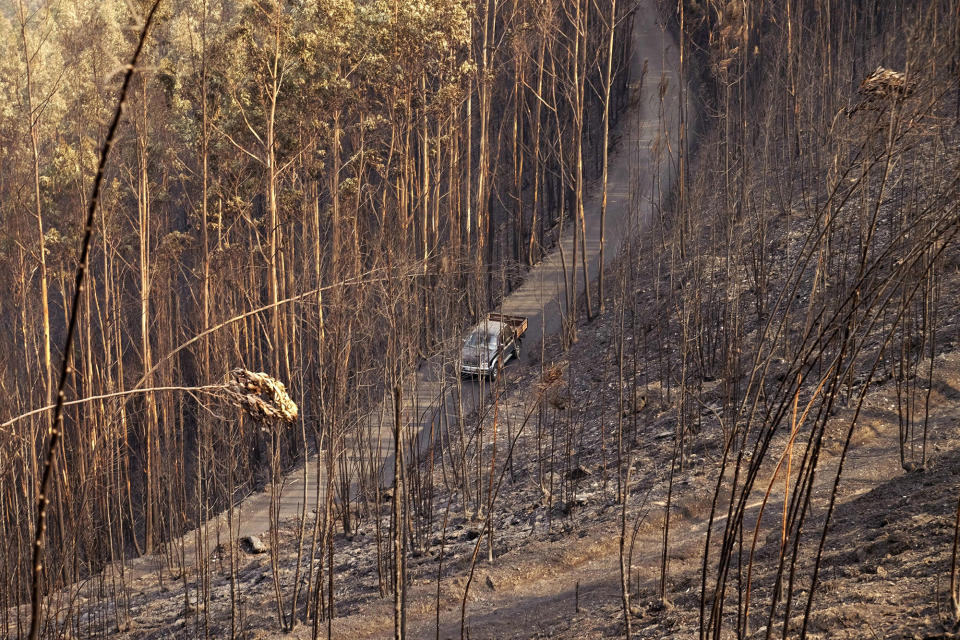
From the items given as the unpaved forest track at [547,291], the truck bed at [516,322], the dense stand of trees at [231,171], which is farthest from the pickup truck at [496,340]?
the dense stand of trees at [231,171]

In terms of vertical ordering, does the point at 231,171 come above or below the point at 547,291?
above

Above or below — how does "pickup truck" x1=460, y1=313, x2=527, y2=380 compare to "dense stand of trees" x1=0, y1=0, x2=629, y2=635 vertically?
below

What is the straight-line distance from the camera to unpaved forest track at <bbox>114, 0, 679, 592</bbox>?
486 inches

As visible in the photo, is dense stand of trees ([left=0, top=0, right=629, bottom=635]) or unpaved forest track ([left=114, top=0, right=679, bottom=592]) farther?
dense stand of trees ([left=0, top=0, right=629, bottom=635])

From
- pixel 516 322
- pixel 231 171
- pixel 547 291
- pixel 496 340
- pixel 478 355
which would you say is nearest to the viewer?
pixel 478 355

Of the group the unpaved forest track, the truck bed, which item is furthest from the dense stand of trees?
the truck bed

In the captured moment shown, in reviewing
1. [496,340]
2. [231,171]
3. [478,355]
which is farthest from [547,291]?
[478,355]

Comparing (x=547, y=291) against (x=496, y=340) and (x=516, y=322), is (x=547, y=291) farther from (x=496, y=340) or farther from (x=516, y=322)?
(x=496, y=340)

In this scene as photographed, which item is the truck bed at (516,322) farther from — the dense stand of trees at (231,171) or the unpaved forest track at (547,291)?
the dense stand of trees at (231,171)

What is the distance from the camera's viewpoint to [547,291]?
21578 mm

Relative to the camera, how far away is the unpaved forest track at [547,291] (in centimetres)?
1235

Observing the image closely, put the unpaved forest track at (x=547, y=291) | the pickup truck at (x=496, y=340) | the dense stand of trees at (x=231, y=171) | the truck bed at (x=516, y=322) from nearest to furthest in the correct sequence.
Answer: the unpaved forest track at (x=547, y=291)
the dense stand of trees at (x=231, y=171)
the pickup truck at (x=496, y=340)
the truck bed at (x=516, y=322)

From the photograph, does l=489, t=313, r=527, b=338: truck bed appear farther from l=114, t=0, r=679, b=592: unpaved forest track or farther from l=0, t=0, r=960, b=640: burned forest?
l=114, t=0, r=679, b=592: unpaved forest track

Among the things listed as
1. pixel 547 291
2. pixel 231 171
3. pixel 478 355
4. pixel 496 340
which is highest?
pixel 231 171
